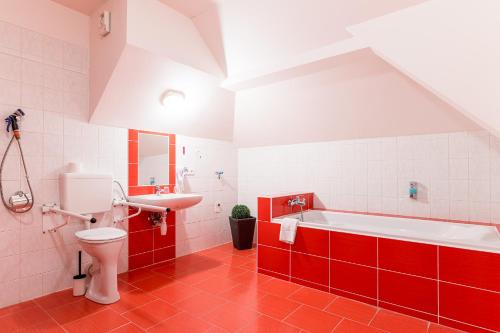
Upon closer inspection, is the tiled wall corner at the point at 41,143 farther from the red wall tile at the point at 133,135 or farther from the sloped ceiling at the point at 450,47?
the sloped ceiling at the point at 450,47

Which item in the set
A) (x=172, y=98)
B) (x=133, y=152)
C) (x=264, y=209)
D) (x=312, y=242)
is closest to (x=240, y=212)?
(x=264, y=209)

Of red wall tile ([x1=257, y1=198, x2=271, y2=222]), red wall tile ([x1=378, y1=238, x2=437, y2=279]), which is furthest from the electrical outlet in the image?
red wall tile ([x1=378, y1=238, x2=437, y2=279])

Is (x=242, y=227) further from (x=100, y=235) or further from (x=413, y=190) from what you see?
(x=413, y=190)

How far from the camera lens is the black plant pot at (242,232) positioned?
394 cm

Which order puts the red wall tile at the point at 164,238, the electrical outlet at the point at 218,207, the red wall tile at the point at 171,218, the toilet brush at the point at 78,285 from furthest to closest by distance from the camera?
the electrical outlet at the point at 218,207, the red wall tile at the point at 171,218, the red wall tile at the point at 164,238, the toilet brush at the point at 78,285

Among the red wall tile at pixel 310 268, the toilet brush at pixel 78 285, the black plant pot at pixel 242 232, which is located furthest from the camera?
the black plant pot at pixel 242 232

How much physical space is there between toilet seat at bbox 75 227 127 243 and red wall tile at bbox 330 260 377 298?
6.21ft

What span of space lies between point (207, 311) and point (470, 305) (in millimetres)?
1902

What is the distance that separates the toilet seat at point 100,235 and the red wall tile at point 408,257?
2189 mm

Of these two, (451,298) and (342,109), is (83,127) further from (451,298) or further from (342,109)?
(451,298)

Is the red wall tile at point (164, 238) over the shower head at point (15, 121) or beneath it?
beneath

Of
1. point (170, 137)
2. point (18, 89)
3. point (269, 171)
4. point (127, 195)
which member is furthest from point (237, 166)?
point (18, 89)

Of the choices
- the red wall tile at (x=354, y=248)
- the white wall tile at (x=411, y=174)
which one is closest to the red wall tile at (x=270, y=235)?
the red wall tile at (x=354, y=248)

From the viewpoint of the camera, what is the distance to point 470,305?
199cm
